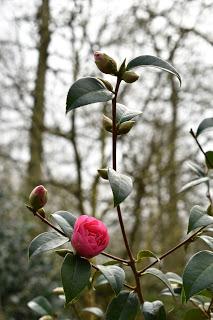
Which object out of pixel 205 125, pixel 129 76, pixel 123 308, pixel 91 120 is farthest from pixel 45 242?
pixel 91 120

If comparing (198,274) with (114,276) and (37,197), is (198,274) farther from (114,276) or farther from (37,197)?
(37,197)

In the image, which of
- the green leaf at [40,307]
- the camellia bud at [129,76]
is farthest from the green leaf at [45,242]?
the green leaf at [40,307]

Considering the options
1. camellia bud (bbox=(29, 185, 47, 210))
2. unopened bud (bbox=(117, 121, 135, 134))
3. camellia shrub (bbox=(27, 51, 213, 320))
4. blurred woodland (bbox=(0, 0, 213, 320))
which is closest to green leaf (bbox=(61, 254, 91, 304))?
camellia shrub (bbox=(27, 51, 213, 320))

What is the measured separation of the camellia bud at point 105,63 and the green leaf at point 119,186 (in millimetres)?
167

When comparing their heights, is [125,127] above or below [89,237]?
above

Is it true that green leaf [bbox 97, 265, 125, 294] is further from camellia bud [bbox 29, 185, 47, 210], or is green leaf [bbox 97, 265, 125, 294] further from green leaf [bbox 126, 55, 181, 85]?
green leaf [bbox 126, 55, 181, 85]

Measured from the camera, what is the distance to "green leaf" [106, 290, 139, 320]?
34.9 inches

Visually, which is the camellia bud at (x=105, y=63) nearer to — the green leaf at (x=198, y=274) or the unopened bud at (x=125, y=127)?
the unopened bud at (x=125, y=127)

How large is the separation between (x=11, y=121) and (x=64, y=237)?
4.28 m

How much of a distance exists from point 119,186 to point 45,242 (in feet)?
0.57

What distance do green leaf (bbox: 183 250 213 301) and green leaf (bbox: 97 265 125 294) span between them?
118mm

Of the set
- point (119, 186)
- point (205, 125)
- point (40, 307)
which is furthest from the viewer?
point (40, 307)

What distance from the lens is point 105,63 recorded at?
31.6 inches

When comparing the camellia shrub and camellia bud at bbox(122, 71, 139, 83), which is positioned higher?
camellia bud at bbox(122, 71, 139, 83)
